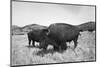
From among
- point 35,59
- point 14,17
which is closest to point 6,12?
point 14,17

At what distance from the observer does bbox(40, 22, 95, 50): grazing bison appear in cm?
253

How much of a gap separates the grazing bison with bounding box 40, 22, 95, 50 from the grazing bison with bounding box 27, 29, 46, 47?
6 cm

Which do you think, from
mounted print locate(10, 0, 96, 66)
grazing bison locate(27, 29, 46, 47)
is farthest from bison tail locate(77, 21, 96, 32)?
grazing bison locate(27, 29, 46, 47)

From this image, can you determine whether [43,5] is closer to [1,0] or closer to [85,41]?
[1,0]

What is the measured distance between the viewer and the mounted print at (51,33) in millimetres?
2379

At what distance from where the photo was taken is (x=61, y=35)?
102 inches

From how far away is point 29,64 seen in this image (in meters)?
2.43

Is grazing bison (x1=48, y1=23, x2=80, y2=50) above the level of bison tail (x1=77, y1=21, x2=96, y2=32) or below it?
below

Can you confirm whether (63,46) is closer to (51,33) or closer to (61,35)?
(61,35)

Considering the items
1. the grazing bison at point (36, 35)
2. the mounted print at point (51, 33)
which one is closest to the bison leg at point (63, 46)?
the mounted print at point (51, 33)

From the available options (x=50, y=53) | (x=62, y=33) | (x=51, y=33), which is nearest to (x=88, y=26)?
(x=62, y=33)

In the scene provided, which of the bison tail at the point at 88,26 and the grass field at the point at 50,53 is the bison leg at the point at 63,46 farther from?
the bison tail at the point at 88,26

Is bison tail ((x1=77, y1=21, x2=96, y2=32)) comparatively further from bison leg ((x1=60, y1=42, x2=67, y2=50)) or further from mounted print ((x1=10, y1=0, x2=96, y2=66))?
bison leg ((x1=60, y1=42, x2=67, y2=50))

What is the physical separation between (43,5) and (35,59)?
77 centimetres
